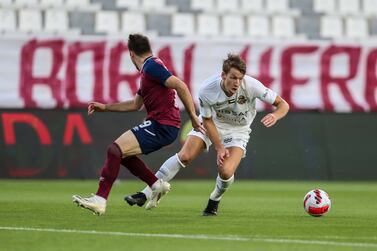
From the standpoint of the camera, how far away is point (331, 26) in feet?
76.9

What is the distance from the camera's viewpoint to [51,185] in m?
18.4

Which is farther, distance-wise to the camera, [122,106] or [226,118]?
[122,106]

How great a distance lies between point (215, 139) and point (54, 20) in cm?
1144

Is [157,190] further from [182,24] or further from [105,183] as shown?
[182,24]

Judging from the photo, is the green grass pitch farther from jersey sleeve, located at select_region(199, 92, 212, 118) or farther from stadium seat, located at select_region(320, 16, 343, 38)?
stadium seat, located at select_region(320, 16, 343, 38)

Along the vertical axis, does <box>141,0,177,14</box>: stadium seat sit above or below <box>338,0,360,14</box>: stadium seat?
above

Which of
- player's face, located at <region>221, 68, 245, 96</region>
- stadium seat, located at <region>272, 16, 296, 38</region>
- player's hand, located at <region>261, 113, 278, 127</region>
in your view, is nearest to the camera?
player's hand, located at <region>261, 113, 278, 127</region>

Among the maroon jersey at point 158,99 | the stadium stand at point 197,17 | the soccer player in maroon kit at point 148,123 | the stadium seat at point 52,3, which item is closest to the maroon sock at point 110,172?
the soccer player in maroon kit at point 148,123

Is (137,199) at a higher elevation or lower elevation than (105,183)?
lower

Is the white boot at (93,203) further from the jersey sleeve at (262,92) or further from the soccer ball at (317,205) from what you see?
the soccer ball at (317,205)

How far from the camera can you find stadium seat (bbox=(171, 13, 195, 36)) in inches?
888

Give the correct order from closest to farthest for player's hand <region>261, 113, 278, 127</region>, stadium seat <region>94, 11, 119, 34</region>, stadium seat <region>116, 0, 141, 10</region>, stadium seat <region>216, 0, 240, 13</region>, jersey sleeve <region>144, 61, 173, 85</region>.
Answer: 1. player's hand <region>261, 113, 278, 127</region>
2. jersey sleeve <region>144, 61, 173, 85</region>
3. stadium seat <region>94, 11, 119, 34</region>
4. stadium seat <region>116, 0, 141, 10</region>
5. stadium seat <region>216, 0, 240, 13</region>

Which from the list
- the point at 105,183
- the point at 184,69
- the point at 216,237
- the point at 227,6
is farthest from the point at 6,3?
the point at 216,237

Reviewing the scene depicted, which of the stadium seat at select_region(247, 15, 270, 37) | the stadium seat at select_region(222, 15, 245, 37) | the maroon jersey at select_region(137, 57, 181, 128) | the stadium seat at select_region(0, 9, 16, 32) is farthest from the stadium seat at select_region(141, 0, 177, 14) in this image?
the maroon jersey at select_region(137, 57, 181, 128)
